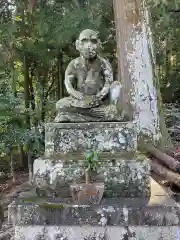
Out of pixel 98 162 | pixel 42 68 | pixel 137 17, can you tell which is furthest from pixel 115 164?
pixel 42 68

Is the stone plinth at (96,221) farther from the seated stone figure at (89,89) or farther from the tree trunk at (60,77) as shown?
the tree trunk at (60,77)

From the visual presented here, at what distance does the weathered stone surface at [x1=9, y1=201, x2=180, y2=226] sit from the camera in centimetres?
347

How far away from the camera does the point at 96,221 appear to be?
3527 millimetres

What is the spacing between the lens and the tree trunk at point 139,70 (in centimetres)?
666

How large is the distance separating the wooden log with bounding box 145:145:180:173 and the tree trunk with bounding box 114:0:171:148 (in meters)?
0.32

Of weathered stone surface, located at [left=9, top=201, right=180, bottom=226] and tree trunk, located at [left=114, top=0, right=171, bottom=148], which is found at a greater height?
tree trunk, located at [left=114, top=0, right=171, bottom=148]

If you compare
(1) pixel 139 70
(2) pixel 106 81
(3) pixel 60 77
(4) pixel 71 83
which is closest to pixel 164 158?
(1) pixel 139 70

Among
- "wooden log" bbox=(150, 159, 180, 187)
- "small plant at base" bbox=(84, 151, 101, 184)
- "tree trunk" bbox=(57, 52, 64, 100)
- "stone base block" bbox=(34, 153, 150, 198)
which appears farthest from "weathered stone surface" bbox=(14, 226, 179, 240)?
"tree trunk" bbox=(57, 52, 64, 100)

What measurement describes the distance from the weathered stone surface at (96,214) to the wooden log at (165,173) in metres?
1.83

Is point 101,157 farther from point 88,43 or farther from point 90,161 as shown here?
point 88,43

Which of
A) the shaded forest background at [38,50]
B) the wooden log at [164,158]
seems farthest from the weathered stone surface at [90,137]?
the shaded forest background at [38,50]

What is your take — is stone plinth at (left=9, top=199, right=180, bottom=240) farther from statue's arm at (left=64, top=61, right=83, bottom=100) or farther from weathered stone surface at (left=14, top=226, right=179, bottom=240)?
statue's arm at (left=64, top=61, right=83, bottom=100)

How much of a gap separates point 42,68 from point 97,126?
689 centimetres

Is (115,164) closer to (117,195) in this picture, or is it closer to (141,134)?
(117,195)
